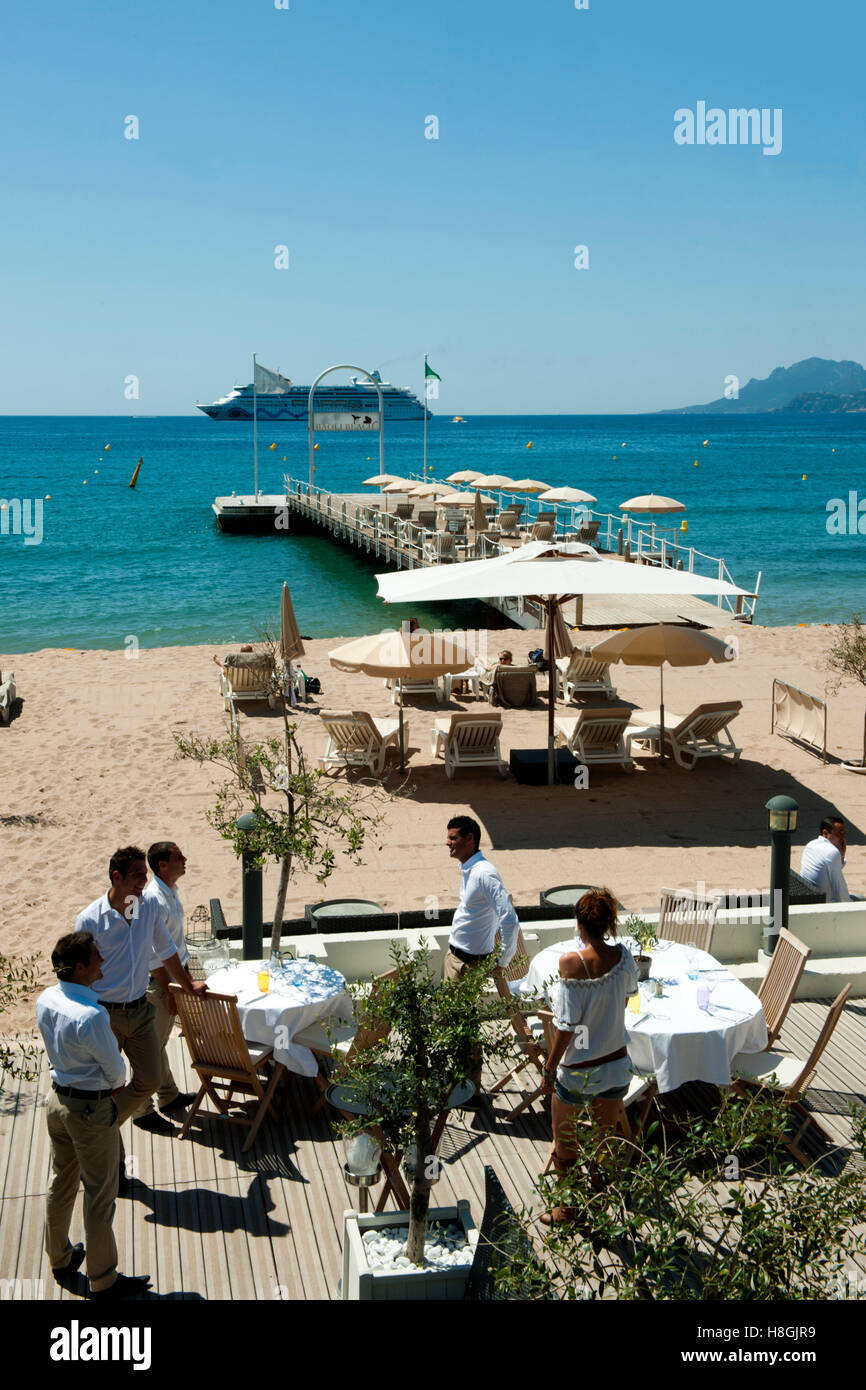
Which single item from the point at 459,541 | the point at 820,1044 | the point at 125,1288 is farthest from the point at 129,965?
the point at 459,541

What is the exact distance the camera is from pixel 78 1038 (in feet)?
13.0

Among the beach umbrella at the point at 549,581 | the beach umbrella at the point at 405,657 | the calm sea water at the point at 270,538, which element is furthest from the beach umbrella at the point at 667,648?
the calm sea water at the point at 270,538

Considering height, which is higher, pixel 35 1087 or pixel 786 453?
pixel 786 453

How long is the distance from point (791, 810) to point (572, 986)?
7.86 feet

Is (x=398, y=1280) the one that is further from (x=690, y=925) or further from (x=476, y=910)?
(x=690, y=925)

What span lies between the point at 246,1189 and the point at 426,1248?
1306mm

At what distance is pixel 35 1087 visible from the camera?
5.59 m

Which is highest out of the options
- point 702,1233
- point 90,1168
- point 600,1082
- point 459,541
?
point 459,541

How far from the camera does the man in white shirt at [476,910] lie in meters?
5.42

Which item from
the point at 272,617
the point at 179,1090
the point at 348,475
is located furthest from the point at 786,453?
the point at 179,1090

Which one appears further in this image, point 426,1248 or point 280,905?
point 280,905

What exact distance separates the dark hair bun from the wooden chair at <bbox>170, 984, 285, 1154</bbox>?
1.63 metres

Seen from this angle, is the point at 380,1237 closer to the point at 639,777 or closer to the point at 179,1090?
the point at 179,1090

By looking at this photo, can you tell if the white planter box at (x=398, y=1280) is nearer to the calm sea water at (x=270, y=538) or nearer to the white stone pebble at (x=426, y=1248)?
the white stone pebble at (x=426, y=1248)
